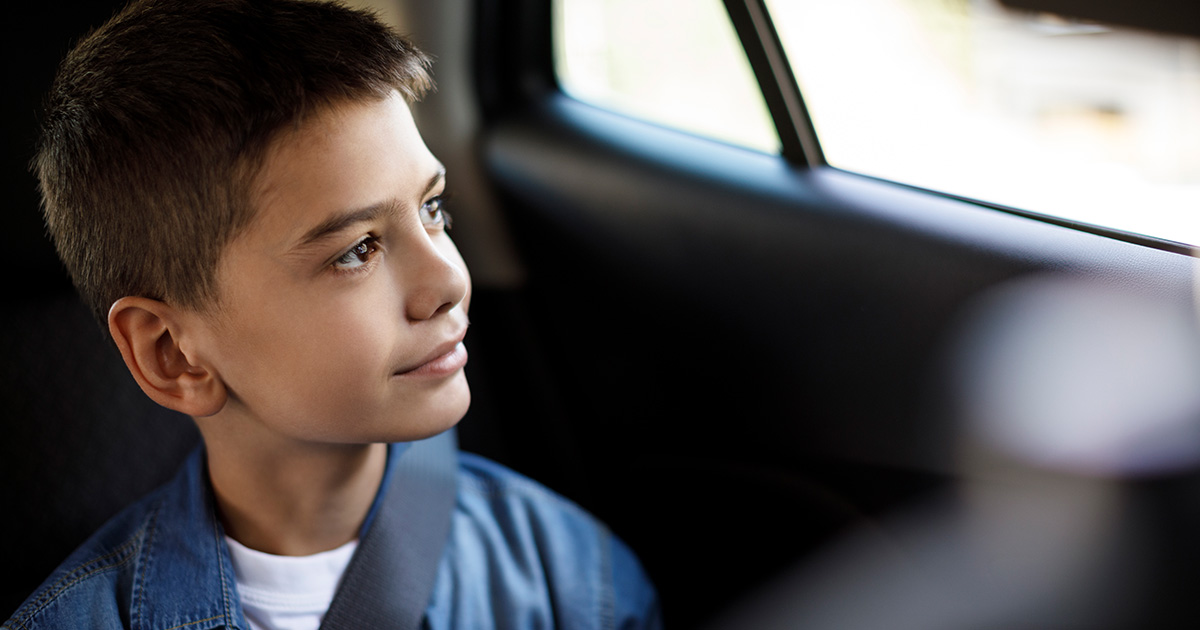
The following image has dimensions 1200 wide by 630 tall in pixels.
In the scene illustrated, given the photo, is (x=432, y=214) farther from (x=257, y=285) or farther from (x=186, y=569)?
(x=186, y=569)

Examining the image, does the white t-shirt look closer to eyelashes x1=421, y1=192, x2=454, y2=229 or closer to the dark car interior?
the dark car interior

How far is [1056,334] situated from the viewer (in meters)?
0.86

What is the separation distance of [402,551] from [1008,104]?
0.82 meters

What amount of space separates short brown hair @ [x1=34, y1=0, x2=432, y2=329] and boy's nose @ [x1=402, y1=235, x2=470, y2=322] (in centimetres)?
14

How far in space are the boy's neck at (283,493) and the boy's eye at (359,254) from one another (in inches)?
8.1

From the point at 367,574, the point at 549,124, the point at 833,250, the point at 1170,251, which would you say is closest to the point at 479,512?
the point at 367,574

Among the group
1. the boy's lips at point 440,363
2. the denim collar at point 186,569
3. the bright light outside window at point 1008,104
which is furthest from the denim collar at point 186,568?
the bright light outside window at point 1008,104

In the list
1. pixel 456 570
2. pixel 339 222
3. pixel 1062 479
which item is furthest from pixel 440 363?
pixel 1062 479

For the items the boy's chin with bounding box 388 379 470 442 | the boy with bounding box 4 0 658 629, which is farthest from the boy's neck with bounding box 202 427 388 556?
the boy's chin with bounding box 388 379 470 442

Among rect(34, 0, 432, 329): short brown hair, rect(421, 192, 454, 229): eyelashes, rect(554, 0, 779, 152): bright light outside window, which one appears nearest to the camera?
rect(34, 0, 432, 329): short brown hair

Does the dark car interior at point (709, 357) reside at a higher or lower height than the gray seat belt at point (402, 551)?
higher

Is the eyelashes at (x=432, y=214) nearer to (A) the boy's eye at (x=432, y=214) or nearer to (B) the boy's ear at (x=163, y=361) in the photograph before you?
(A) the boy's eye at (x=432, y=214)

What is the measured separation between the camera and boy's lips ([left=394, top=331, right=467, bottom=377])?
81cm

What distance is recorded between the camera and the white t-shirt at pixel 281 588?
0.86 meters
